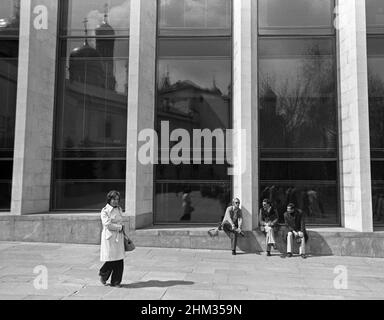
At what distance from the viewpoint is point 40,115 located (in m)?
12.9

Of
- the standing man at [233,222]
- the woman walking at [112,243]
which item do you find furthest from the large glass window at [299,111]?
the woman walking at [112,243]

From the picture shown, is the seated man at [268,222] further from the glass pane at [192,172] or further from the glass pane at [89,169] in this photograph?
the glass pane at [89,169]

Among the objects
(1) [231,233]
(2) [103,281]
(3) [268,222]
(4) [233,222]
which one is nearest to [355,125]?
(3) [268,222]

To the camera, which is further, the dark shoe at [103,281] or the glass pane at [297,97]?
the glass pane at [297,97]

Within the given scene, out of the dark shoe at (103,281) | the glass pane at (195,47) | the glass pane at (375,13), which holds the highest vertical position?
the glass pane at (375,13)

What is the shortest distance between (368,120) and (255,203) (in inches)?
173

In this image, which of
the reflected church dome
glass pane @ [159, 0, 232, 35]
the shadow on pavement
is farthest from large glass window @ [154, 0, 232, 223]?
the shadow on pavement

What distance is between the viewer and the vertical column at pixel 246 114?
11.7 m

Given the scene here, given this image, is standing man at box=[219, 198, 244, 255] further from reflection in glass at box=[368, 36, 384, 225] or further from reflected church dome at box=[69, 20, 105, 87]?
reflected church dome at box=[69, 20, 105, 87]

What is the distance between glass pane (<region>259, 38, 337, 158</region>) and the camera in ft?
41.5

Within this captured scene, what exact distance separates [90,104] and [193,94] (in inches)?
150

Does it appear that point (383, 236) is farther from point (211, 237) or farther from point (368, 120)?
point (211, 237)

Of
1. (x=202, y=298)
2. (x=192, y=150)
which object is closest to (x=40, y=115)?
(x=192, y=150)

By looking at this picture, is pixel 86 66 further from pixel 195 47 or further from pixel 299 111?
pixel 299 111
